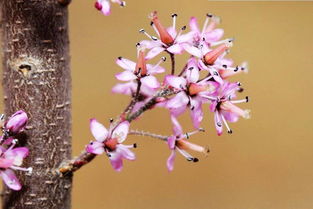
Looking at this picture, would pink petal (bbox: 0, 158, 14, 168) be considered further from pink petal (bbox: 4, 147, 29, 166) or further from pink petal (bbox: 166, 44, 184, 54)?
pink petal (bbox: 166, 44, 184, 54)

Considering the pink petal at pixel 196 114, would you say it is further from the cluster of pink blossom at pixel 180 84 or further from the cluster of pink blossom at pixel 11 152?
the cluster of pink blossom at pixel 11 152

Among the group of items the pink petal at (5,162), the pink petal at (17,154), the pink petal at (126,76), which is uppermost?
the pink petal at (126,76)

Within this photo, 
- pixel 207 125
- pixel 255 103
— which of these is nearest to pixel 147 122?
pixel 207 125

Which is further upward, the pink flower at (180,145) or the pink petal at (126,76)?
the pink petal at (126,76)

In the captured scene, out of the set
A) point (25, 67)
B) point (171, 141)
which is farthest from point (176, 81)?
point (25, 67)

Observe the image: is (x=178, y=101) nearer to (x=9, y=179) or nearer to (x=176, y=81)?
(x=176, y=81)

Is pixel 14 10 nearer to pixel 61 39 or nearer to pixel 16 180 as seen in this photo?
pixel 61 39

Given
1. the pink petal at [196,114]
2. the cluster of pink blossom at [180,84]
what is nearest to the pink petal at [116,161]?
the cluster of pink blossom at [180,84]
